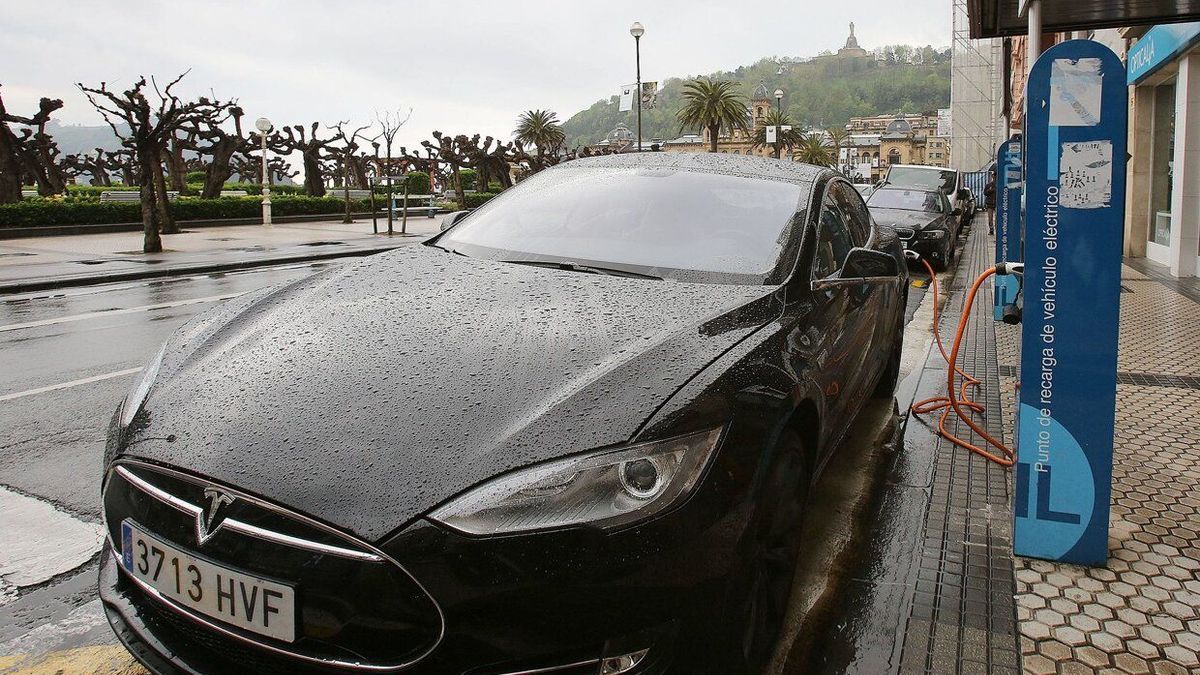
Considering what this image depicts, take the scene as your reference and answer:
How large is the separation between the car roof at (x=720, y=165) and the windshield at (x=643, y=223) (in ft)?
0.27

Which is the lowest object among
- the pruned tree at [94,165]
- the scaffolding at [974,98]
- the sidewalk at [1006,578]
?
the sidewalk at [1006,578]

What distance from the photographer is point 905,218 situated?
52.5ft

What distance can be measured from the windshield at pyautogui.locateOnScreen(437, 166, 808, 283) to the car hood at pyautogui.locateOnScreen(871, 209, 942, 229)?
1211cm

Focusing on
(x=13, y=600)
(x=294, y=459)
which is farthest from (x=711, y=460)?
(x=13, y=600)

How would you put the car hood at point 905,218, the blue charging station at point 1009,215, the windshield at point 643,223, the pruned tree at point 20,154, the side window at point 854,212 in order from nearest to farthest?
the windshield at point 643,223 < the side window at point 854,212 < the blue charging station at point 1009,215 < the car hood at point 905,218 < the pruned tree at point 20,154

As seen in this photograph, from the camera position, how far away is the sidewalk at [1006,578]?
2.84 metres

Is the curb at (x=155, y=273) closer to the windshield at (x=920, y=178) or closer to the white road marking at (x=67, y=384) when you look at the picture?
the white road marking at (x=67, y=384)

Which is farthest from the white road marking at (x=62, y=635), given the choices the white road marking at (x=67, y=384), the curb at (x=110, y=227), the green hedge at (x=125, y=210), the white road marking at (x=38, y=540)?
the green hedge at (x=125, y=210)

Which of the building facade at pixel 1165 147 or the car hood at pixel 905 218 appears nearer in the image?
the building facade at pixel 1165 147

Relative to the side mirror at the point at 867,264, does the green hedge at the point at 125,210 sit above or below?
above

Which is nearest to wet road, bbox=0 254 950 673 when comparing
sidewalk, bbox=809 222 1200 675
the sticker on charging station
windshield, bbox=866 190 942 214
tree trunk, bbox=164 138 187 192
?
sidewalk, bbox=809 222 1200 675

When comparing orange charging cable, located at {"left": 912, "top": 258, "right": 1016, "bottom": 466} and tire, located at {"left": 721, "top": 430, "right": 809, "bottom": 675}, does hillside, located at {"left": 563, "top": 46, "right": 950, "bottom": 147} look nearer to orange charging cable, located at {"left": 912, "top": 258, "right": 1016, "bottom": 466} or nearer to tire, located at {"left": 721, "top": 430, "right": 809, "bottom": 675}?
orange charging cable, located at {"left": 912, "top": 258, "right": 1016, "bottom": 466}

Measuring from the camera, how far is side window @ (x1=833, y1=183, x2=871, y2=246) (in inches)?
181

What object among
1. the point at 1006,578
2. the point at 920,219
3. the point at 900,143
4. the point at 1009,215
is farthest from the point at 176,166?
the point at 900,143
